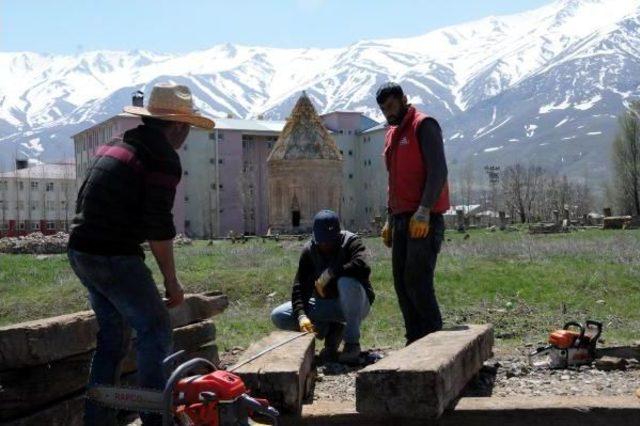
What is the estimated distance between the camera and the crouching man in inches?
258

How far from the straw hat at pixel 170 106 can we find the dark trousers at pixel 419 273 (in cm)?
238

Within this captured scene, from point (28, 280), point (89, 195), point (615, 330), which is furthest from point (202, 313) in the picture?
point (28, 280)

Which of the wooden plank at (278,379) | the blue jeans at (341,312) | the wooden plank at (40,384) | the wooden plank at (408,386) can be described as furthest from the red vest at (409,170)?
the wooden plank at (40,384)

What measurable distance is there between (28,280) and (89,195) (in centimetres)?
1334

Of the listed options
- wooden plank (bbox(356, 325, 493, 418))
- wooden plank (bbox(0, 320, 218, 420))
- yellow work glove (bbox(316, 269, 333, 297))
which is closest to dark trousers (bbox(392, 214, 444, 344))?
yellow work glove (bbox(316, 269, 333, 297))

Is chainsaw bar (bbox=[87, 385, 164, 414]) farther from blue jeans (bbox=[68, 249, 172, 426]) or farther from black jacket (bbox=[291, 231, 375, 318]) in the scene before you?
black jacket (bbox=[291, 231, 375, 318])

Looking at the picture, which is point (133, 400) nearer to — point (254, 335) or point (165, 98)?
point (165, 98)

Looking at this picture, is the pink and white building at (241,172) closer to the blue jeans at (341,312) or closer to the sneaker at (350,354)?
the blue jeans at (341,312)

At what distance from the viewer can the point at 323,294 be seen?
22.0 ft

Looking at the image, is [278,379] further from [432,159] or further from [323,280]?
[432,159]

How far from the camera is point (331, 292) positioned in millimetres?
6785

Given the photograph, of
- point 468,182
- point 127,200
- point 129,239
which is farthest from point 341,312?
point 468,182

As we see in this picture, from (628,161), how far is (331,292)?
60.4 m

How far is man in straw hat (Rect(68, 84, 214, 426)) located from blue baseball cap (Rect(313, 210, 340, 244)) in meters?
2.54
